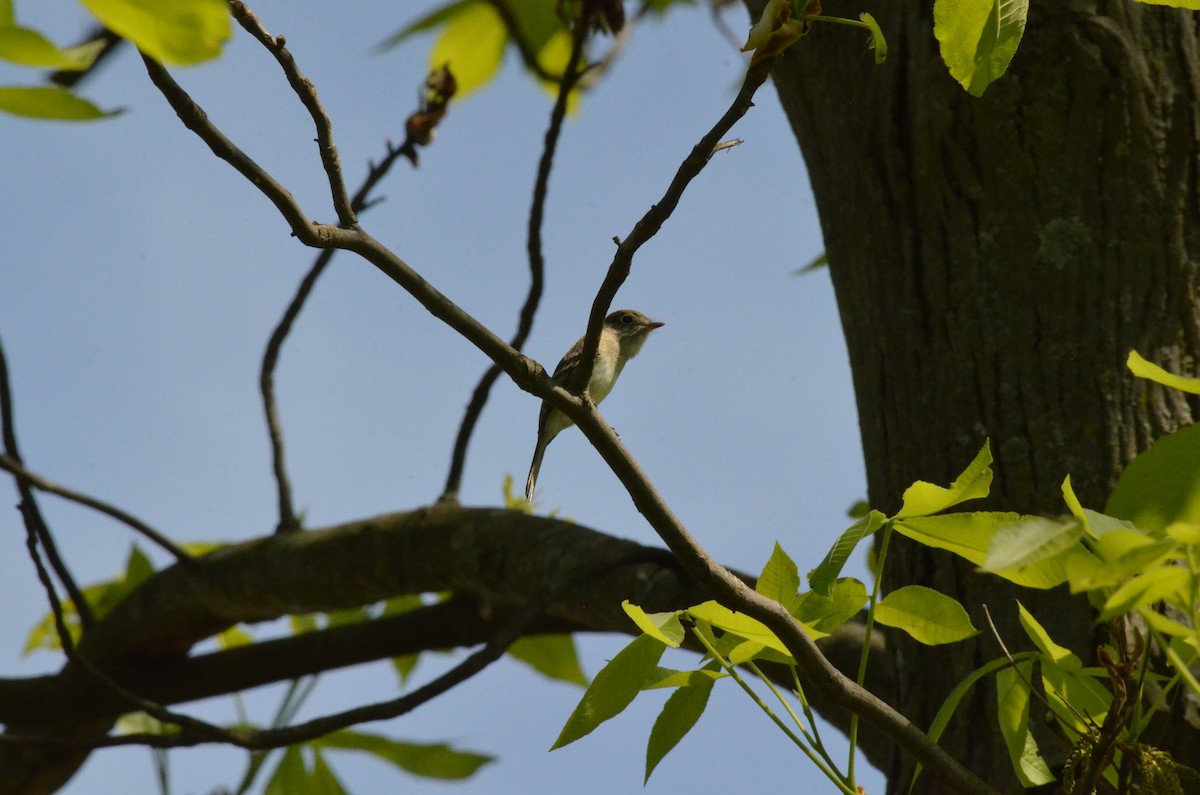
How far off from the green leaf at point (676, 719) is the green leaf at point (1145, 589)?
0.62m


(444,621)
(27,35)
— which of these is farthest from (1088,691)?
(444,621)

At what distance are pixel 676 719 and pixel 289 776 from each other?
2385mm

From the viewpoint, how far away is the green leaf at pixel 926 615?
1498mm

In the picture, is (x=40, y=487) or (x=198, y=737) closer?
(x=198, y=737)

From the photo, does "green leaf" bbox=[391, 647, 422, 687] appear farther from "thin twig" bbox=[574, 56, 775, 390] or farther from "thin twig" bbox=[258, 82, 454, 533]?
"thin twig" bbox=[574, 56, 775, 390]

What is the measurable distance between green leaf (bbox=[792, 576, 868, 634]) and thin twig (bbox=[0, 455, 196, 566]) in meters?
3.11

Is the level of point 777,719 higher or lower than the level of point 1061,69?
lower

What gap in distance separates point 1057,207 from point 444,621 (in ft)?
8.07

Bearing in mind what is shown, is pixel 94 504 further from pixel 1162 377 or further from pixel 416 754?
pixel 1162 377

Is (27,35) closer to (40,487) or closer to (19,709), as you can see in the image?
(40,487)

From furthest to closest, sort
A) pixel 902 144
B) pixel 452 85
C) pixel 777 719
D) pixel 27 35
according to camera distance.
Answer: pixel 452 85 → pixel 902 144 → pixel 777 719 → pixel 27 35

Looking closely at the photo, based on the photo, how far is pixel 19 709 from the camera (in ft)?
14.1

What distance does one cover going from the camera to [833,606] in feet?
5.06

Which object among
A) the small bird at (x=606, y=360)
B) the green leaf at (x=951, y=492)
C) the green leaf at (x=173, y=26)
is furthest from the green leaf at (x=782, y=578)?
the small bird at (x=606, y=360)
